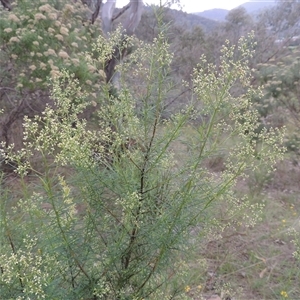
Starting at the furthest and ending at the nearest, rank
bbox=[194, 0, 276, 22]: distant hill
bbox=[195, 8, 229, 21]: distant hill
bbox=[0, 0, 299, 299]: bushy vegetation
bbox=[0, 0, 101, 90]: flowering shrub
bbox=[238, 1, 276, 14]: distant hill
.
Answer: bbox=[195, 8, 229, 21]: distant hill < bbox=[194, 0, 276, 22]: distant hill < bbox=[238, 1, 276, 14]: distant hill < bbox=[0, 0, 101, 90]: flowering shrub < bbox=[0, 0, 299, 299]: bushy vegetation

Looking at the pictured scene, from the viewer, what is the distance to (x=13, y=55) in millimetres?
5719

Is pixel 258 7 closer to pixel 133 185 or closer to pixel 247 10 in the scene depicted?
pixel 247 10

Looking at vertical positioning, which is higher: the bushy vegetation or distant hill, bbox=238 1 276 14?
distant hill, bbox=238 1 276 14

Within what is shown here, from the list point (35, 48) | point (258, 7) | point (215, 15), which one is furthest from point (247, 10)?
point (35, 48)

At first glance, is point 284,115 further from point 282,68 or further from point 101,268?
point 101,268

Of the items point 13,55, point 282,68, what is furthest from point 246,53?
point 282,68

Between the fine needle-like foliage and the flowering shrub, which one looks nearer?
the fine needle-like foliage

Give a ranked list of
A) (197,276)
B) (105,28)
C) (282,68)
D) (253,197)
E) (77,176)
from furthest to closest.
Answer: (105,28)
(282,68)
(253,197)
(197,276)
(77,176)

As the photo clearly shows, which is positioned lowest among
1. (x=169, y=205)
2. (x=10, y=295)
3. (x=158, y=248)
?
(x=10, y=295)

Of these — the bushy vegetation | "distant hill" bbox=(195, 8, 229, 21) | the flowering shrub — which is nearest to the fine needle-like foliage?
the bushy vegetation

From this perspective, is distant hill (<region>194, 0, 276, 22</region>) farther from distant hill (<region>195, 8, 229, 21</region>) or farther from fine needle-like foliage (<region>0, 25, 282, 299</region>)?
fine needle-like foliage (<region>0, 25, 282, 299</region>)

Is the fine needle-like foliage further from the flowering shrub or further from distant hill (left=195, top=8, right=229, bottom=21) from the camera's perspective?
distant hill (left=195, top=8, right=229, bottom=21)

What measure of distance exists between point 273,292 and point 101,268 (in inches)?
116

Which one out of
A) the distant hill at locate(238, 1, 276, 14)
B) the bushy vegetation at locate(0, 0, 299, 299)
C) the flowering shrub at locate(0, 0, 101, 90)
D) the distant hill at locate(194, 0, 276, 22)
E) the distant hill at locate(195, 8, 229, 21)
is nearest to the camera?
the bushy vegetation at locate(0, 0, 299, 299)
